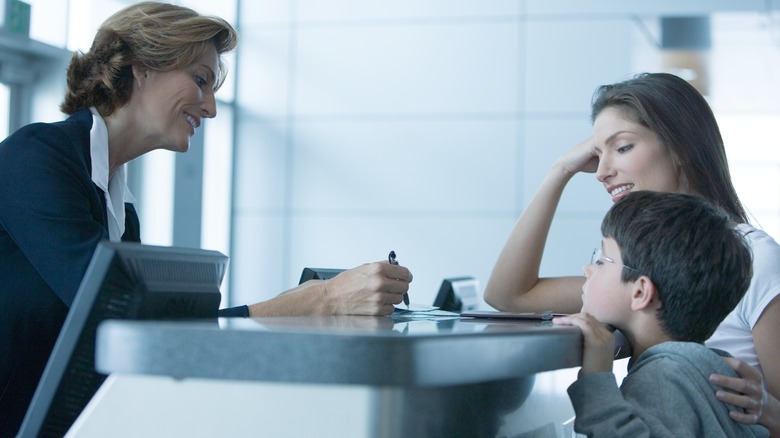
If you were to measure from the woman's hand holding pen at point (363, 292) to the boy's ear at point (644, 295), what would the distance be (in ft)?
1.41

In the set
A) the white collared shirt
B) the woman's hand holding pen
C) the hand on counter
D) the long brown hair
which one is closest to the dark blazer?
the white collared shirt

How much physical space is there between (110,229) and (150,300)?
3.04ft

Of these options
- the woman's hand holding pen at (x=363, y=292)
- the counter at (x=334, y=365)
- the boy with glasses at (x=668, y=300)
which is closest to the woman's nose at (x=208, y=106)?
the woman's hand holding pen at (x=363, y=292)

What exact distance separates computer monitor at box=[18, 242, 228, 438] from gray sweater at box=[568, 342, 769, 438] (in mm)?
598

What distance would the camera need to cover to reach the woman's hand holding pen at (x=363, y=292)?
1671 millimetres

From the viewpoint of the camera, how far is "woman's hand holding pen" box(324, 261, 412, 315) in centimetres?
167

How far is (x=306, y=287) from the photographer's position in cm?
175

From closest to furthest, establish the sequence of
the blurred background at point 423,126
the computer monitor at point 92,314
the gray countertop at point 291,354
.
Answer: the gray countertop at point 291,354
the computer monitor at point 92,314
the blurred background at point 423,126

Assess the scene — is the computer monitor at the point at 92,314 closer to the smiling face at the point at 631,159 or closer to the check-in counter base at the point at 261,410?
the check-in counter base at the point at 261,410

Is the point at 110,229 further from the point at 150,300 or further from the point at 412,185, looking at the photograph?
the point at 412,185

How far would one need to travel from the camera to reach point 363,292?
1674 mm

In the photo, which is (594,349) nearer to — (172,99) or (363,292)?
(363,292)

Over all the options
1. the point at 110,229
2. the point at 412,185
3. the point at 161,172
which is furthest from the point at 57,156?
the point at 412,185

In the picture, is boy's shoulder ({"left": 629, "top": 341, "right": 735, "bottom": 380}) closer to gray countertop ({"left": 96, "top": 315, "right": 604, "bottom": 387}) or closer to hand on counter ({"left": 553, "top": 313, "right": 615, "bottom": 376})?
hand on counter ({"left": 553, "top": 313, "right": 615, "bottom": 376})
